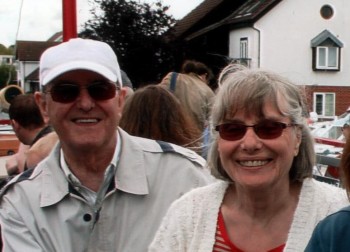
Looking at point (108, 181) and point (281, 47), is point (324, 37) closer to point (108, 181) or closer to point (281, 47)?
point (281, 47)

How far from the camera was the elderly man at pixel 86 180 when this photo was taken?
274 centimetres

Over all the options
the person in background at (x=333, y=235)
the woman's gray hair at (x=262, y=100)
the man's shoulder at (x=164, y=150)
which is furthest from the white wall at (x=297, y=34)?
the person in background at (x=333, y=235)

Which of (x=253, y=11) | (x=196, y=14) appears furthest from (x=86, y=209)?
(x=196, y=14)

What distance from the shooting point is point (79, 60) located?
9.17ft

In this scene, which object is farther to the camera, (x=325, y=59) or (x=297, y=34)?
(x=297, y=34)

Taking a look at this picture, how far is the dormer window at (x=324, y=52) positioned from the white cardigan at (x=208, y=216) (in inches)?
1578

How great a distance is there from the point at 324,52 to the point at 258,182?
4089cm

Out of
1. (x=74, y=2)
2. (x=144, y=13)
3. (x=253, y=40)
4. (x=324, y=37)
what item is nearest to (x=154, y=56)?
(x=144, y=13)

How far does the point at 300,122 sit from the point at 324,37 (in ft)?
134

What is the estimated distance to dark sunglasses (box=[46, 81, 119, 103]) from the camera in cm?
278

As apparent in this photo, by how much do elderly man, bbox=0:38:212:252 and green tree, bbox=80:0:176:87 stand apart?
30.7 metres

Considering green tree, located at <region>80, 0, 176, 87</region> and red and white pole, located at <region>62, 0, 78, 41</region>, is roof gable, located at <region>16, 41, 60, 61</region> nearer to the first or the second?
green tree, located at <region>80, 0, 176, 87</region>

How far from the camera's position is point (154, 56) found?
35.0 m

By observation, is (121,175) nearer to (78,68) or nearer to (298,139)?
(78,68)
